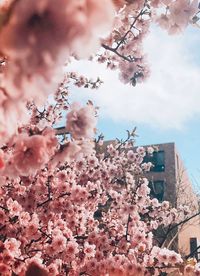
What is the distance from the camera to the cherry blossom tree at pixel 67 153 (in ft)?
3.95

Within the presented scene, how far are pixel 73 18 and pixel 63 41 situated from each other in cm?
7

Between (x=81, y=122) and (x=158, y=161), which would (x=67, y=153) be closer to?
(x=81, y=122)

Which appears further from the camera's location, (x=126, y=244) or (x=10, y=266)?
(x=126, y=244)

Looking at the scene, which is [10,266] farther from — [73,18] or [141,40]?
[73,18]

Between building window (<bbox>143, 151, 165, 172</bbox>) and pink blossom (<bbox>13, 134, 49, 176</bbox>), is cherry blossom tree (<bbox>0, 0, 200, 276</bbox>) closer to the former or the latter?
pink blossom (<bbox>13, 134, 49, 176</bbox>)

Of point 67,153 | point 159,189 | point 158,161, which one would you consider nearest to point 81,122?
point 67,153

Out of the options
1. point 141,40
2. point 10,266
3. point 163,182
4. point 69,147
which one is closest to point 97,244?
point 10,266

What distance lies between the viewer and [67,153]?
2869 mm

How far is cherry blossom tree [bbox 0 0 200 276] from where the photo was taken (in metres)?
1.20

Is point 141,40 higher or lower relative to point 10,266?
higher

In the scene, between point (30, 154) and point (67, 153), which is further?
point (67, 153)

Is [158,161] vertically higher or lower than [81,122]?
higher

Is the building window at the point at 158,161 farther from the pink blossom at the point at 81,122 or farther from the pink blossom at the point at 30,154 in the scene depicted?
the pink blossom at the point at 30,154

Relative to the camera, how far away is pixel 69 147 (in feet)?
9.43
